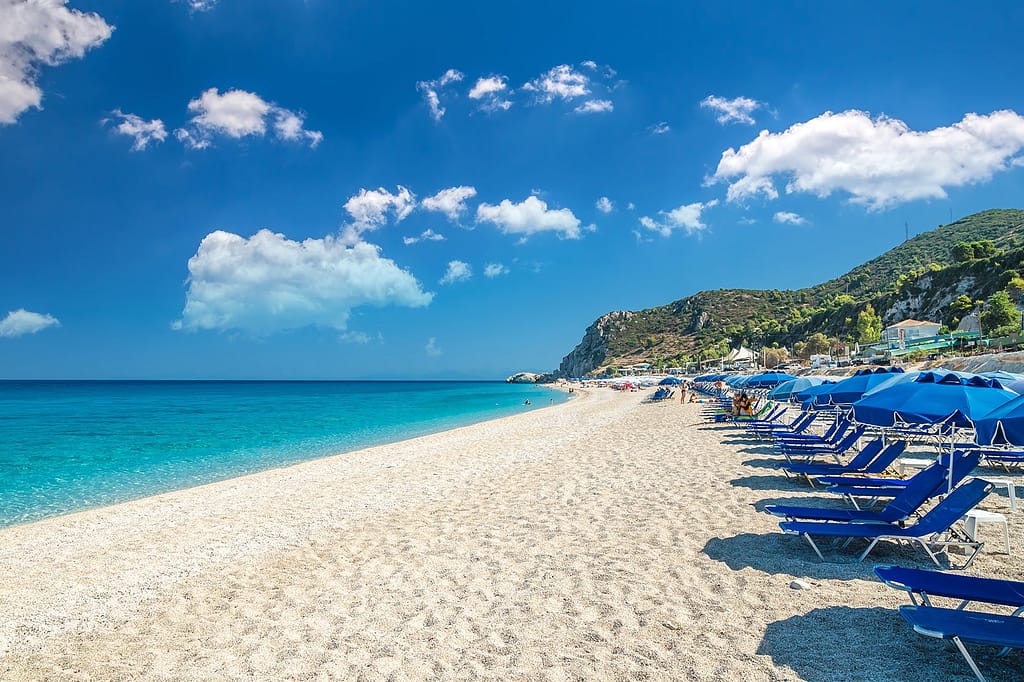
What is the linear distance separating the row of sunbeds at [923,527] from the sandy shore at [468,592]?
11.3 inches

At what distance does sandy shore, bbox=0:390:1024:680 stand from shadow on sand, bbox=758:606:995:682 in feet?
0.05

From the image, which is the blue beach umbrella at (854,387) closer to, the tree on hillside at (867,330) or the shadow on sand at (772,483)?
the shadow on sand at (772,483)

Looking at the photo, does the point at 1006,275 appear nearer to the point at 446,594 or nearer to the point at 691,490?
the point at 691,490

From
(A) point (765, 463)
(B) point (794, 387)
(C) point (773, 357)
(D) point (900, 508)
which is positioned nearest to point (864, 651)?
(D) point (900, 508)

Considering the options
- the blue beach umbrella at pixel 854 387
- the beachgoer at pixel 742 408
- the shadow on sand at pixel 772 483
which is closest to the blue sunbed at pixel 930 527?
the shadow on sand at pixel 772 483

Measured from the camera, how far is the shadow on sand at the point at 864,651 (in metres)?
3.35

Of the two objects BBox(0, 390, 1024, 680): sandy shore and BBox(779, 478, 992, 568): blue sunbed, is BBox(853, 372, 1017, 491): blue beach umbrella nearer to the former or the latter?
BBox(779, 478, 992, 568): blue sunbed

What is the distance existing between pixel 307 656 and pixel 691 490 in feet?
20.6

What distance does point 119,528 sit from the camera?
8.39 metres

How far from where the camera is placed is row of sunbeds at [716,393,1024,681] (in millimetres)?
3283

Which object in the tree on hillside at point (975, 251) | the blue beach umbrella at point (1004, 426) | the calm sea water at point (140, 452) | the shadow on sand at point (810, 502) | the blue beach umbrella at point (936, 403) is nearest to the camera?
the blue beach umbrella at point (1004, 426)

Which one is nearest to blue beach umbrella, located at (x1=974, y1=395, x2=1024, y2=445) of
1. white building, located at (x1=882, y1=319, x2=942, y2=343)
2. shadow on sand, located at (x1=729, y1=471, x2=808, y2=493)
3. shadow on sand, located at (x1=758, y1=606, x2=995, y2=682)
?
shadow on sand, located at (x1=758, y1=606, x2=995, y2=682)

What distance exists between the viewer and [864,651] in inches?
143

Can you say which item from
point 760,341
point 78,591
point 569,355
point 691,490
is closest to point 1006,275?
point 760,341
